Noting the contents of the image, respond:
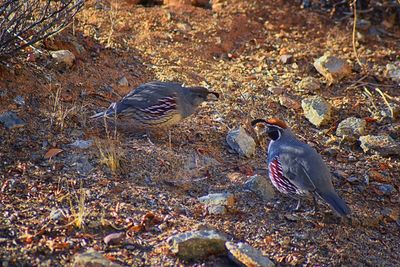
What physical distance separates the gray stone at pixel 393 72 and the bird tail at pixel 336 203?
9.50ft

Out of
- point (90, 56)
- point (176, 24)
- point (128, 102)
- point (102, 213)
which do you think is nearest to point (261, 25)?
point (176, 24)

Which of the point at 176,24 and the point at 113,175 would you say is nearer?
the point at 113,175

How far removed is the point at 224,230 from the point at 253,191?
72cm

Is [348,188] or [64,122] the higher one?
[64,122]

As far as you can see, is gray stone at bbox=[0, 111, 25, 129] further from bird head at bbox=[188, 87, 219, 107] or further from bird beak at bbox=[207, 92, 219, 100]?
bird beak at bbox=[207, 92, 219, 100]

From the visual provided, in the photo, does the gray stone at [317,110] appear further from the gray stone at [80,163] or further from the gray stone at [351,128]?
the gray stone at [80,163]

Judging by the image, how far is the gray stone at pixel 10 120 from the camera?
19.8ft

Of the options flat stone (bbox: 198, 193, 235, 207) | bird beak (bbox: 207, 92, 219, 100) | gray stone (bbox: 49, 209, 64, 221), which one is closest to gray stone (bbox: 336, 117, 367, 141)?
bird beak (bbox: 207, 92, 219, 100)

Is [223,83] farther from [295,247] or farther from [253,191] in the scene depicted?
[295,247]

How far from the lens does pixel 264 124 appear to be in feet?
21.7

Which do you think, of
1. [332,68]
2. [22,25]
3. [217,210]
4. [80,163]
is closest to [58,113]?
[80,163]

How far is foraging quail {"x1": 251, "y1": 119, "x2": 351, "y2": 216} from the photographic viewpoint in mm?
5566

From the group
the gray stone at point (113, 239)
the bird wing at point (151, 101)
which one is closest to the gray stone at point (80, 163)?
the bird wing at point (151, 101)

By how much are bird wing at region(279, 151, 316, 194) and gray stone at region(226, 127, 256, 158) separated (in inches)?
23.2
